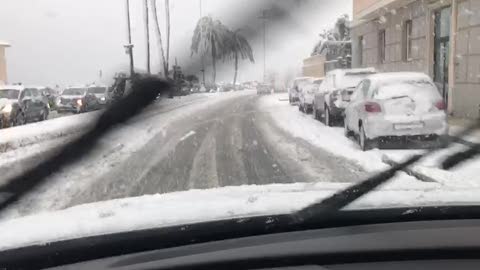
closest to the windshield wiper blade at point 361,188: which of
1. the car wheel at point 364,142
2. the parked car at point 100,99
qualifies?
the parked car at point 100,99

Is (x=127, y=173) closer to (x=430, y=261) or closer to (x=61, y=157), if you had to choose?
(x=430, y=261)

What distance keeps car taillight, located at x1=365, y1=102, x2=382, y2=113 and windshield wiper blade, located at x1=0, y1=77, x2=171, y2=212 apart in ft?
30.3

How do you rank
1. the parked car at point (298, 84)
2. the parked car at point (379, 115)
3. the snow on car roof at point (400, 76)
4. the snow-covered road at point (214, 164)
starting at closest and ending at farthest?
the parked car at point (298, 84) < the snow on car roof at point (400, 76) < the snow-covered road at point (214, 164) < the parked car at point (379, 115)

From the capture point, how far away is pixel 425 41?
3275 mm

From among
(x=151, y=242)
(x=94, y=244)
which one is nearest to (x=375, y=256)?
(x=151, y=242)

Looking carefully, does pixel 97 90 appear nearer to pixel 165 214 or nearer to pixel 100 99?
pixel 100 99

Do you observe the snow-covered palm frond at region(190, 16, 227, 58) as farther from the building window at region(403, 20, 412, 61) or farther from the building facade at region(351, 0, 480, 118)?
the building window at region(403, 20, 412, 61)

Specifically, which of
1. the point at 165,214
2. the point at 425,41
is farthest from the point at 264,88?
the point at 425,41

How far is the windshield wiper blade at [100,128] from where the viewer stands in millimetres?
881

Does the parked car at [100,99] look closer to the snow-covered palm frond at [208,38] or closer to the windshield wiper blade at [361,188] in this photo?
the snow-covered palm frond at [208,38]

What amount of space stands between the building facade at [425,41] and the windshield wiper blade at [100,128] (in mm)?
884

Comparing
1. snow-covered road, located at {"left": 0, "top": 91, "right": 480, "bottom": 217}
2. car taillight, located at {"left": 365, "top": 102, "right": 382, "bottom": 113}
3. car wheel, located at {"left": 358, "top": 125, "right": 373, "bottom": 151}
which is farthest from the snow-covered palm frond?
car wheel, located at {"left": 358, "top": 125, "right": 373, "bottom": 151}

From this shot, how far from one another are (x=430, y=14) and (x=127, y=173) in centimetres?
657

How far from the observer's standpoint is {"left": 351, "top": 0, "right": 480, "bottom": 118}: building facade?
2025 mm
